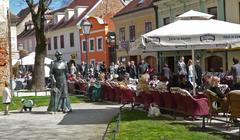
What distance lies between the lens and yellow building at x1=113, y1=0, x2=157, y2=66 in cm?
4194

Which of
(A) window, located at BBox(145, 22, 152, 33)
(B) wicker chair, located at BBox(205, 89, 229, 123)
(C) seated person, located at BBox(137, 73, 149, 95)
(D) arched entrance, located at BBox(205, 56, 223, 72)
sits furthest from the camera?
(A) window, located at BBox(145, 22, 152, 33)

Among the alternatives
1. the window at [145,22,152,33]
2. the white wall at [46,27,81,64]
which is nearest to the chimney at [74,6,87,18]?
the white wall at [46,27,81,64]

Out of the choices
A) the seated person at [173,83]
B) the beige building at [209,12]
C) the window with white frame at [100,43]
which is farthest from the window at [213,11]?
the window with white frame at [100,43]

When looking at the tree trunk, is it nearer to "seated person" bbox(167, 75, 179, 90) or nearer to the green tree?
the green tree

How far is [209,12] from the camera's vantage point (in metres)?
33.7

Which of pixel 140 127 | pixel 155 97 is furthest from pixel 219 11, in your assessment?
pixel 140 127

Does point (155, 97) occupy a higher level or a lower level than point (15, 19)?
lower

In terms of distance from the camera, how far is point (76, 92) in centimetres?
2852

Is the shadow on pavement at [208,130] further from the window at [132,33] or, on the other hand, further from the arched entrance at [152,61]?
the window at [132,33]

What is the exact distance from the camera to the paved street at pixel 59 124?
41.9ft

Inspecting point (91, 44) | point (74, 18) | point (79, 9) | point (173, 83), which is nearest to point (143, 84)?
point (173, 83)

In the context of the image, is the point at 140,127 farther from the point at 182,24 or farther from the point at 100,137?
the point at 182,24

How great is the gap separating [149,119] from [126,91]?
478 centimetres

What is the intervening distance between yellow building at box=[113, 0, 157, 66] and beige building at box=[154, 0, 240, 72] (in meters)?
1.52
